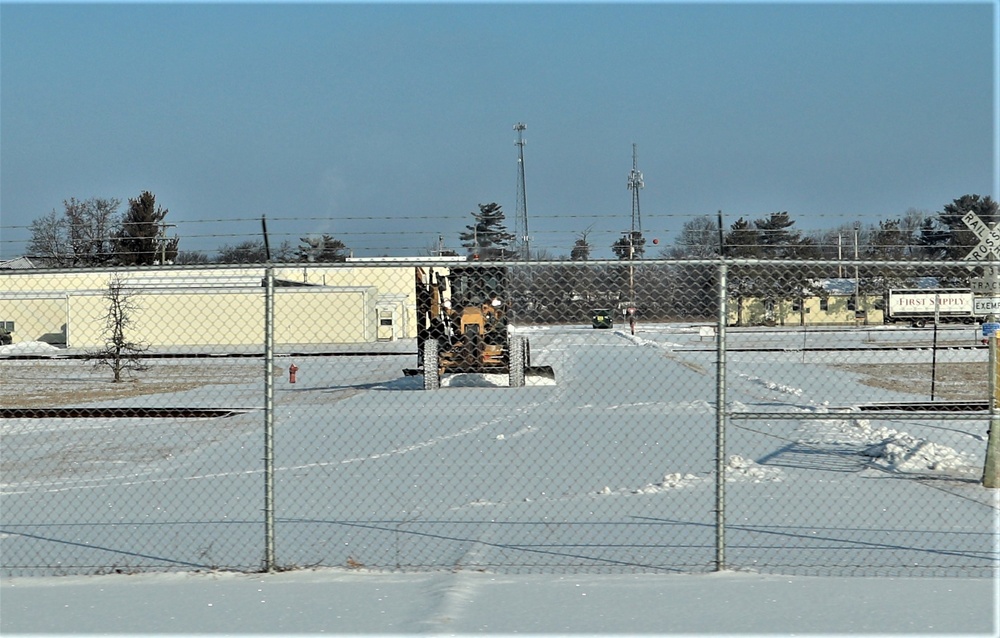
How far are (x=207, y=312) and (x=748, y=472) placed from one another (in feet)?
133

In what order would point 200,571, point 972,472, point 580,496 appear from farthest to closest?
point 972,472 < point 580,496 < point 200,571

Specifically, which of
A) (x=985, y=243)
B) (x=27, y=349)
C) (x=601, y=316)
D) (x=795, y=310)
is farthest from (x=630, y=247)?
(x=27, y=349)

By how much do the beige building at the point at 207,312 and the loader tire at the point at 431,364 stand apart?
73.0 feet

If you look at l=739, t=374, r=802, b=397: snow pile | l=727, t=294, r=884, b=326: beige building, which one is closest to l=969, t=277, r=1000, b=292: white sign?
l=739, t=374, r=802, b=397: snow pile

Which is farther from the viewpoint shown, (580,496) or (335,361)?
(335,361)

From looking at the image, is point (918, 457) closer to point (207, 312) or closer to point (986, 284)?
point (986, 284)

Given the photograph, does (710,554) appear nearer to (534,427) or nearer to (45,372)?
(534,427)

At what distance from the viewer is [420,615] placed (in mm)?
5457

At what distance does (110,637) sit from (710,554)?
4.06 meters

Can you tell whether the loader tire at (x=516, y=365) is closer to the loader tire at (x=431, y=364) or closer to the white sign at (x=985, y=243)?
the loader tire at (x=431, y=364)

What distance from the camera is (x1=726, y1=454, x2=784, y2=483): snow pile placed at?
9.75 meters

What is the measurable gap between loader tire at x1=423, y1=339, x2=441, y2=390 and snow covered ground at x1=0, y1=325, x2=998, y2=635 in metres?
3.86

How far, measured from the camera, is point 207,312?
4678 centimetres

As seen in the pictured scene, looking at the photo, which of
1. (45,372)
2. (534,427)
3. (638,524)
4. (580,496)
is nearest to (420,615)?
(638,524)
